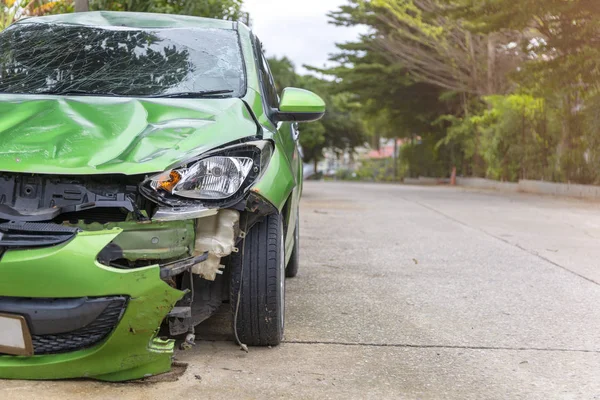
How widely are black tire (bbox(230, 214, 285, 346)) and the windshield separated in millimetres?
788

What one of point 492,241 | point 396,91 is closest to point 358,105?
point 396,91

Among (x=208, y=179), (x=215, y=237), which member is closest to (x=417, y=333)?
(x=215, y=237)

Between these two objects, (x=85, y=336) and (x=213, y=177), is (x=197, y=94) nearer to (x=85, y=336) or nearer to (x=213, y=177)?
(x=213, y=177)

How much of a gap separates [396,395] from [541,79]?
15.7 m

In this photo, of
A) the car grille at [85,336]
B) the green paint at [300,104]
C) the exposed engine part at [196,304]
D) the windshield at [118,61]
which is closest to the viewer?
the car grille at [85,336]

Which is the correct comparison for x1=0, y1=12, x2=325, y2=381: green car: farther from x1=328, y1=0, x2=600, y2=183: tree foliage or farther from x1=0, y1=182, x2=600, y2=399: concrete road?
x1=328, y1=0, x2=600, y2=183: tree foliage

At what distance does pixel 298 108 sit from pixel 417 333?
4.33 ft

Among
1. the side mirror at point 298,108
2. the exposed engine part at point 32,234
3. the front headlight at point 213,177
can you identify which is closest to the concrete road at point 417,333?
the exposed engine part at point 32,234

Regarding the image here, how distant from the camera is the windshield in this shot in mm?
3670

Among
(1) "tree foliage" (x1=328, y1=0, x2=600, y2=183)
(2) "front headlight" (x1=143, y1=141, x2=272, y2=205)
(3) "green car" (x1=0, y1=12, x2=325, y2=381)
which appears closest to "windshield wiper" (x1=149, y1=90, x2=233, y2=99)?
(3) "green car" (x1=0, y1=12, x2=325, y2=381)

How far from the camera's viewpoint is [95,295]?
8.57 ft

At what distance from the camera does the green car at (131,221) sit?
2604 mm

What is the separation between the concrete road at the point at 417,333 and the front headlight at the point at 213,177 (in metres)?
0.74

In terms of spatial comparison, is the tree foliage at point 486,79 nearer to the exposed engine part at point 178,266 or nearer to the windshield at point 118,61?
the windshield at point 118,61
